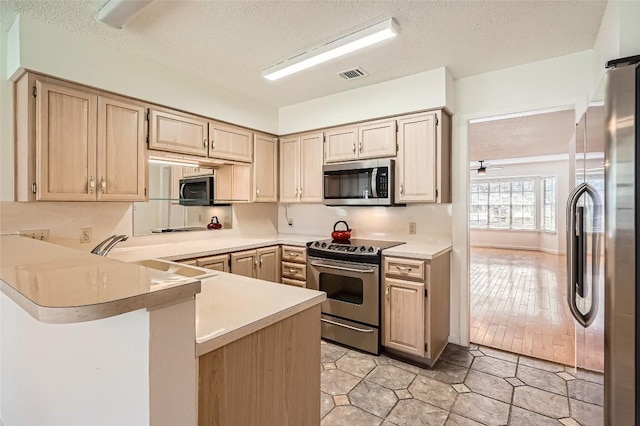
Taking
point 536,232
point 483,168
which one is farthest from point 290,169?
point 536,232

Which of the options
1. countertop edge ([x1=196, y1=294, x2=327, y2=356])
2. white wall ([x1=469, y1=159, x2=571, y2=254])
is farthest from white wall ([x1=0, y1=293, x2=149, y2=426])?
white wall ([x1=469, y1=159, x2=571, y2=254])

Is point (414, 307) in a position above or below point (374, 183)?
below

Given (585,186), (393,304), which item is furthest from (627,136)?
(393,304)

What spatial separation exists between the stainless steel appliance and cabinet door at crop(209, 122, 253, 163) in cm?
296

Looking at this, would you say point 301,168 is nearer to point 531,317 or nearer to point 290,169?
point 290,169

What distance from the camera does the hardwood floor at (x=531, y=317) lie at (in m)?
1.69

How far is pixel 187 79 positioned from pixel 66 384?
2.63 m

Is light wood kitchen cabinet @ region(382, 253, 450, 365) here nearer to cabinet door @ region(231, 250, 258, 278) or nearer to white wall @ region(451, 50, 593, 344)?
white wall @ region(451, 50, 593, 344)

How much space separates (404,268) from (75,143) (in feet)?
8.73

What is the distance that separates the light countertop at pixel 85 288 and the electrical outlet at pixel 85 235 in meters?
1.76

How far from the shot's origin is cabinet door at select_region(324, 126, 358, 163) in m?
3.38

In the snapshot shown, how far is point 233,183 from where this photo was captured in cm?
379

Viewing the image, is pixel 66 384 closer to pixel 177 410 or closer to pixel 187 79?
pixel 177 410

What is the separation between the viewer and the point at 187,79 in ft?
9.85
